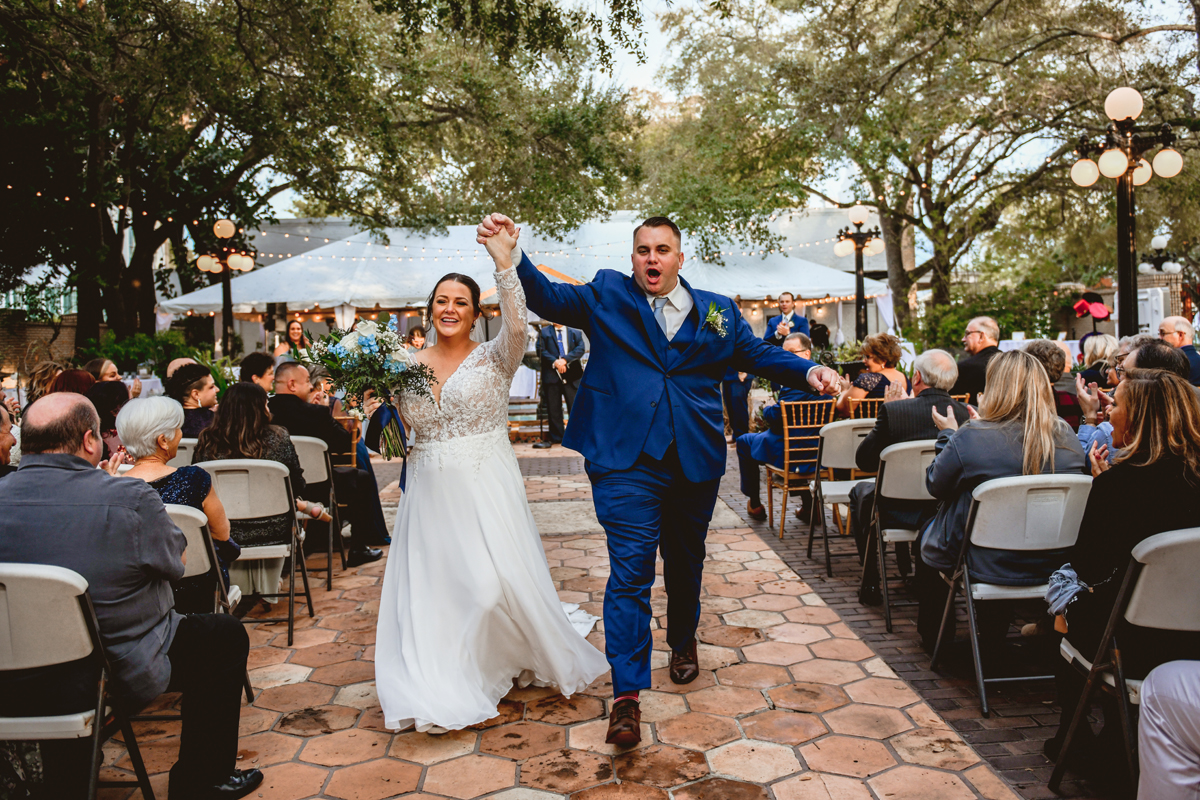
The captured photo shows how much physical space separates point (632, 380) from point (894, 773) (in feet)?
5.71

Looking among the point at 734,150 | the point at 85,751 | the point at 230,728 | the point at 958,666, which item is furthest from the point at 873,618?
the point at 734,150

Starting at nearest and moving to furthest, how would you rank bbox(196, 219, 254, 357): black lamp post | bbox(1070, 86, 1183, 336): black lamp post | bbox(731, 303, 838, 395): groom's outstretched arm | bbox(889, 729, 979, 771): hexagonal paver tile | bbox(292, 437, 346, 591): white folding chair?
bbox(889, 729, 979, 771): hexagonal paver tile, bbox(731, 303, 838, 395): groom's outstretched arm, bbox(292, 437, 346, 591): white folding chair, bbox(1070, 86, 1183, 336): black lamp post, bbox(196, 219, 254, 357): black lamp post

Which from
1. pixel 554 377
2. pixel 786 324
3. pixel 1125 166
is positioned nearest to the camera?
pixel 1125 166

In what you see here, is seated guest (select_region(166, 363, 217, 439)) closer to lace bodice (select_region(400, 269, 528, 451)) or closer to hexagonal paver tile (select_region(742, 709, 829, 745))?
lace bodice (select_region(400, 269, 528, 451))

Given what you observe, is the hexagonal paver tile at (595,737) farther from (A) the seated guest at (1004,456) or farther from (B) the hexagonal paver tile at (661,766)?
(A) the seated guest at (1004,456)

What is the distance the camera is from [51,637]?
2.36 meters

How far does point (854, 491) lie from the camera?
17.5ft

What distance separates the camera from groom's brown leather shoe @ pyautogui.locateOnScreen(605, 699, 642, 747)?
3113 mm

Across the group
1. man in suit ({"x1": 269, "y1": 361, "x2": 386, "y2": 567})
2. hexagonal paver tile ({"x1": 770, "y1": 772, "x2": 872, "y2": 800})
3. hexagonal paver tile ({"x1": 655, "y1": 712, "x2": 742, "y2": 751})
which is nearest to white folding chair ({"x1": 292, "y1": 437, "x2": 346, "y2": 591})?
man in suit ({"x1": 269, "y1": 361, "x2": 386, "y2": 567})

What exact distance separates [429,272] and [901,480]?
13521 mm

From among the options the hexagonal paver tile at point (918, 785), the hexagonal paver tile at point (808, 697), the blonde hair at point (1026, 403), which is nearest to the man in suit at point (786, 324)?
the blonde hair at point (1026, 403)

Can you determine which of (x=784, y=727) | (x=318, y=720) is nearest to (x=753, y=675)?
(x=784, y=727)

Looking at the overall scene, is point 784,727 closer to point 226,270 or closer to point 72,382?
point 72,382

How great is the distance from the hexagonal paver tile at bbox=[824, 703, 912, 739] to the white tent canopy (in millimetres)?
12606
